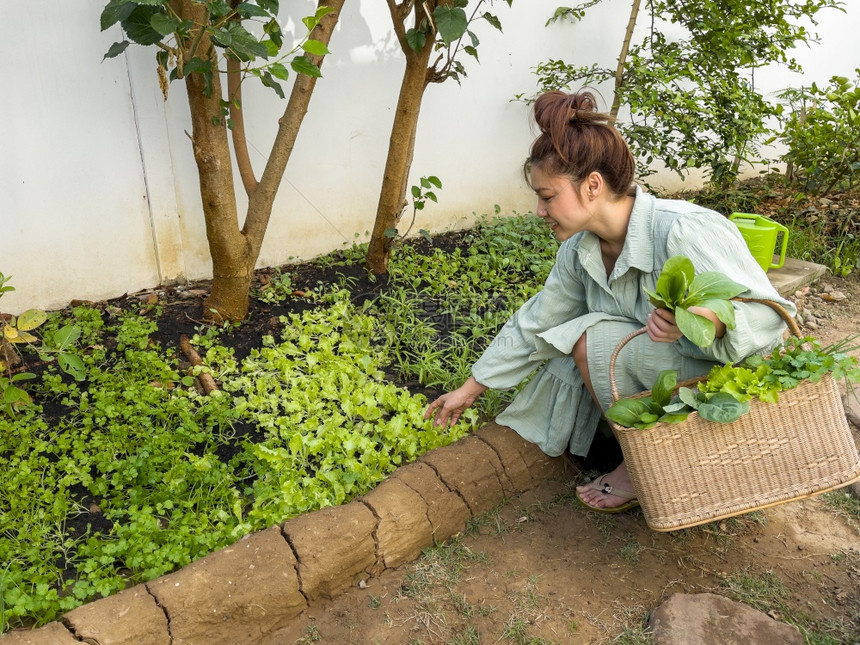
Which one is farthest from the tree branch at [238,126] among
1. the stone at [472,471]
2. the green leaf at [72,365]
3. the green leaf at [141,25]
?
the stone at [472,471]

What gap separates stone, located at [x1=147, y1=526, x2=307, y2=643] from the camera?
2.00 m

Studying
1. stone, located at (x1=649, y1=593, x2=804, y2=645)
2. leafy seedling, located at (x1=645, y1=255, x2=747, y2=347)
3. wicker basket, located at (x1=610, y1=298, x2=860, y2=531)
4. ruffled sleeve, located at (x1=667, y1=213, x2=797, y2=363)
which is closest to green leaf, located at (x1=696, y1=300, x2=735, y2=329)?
leafy seedling, located at (x1=645, y1=255, x2=747, y2=347)

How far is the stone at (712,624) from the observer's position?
6.77 ft

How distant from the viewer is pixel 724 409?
2.00m

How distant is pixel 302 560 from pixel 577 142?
152 cm

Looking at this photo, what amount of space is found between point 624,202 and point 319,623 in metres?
1.64

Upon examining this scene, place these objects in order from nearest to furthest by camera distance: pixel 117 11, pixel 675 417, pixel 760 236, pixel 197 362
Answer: pixel 675 417
pixel 117 11
pixel 197 362
pixel 760 236

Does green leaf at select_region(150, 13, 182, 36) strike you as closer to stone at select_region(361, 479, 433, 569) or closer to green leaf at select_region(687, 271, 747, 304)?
stone at select_region(361, 479, 433, 569)

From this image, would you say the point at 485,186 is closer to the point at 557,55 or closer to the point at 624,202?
the point at 557,55

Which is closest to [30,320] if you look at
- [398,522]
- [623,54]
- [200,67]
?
[200,67]

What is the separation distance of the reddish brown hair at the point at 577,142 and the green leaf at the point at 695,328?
60 cm

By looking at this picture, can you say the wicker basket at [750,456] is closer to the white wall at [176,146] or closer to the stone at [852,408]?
the stone at [852,408]

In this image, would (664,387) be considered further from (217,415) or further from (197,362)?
(197,362)

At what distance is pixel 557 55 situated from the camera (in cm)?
506
